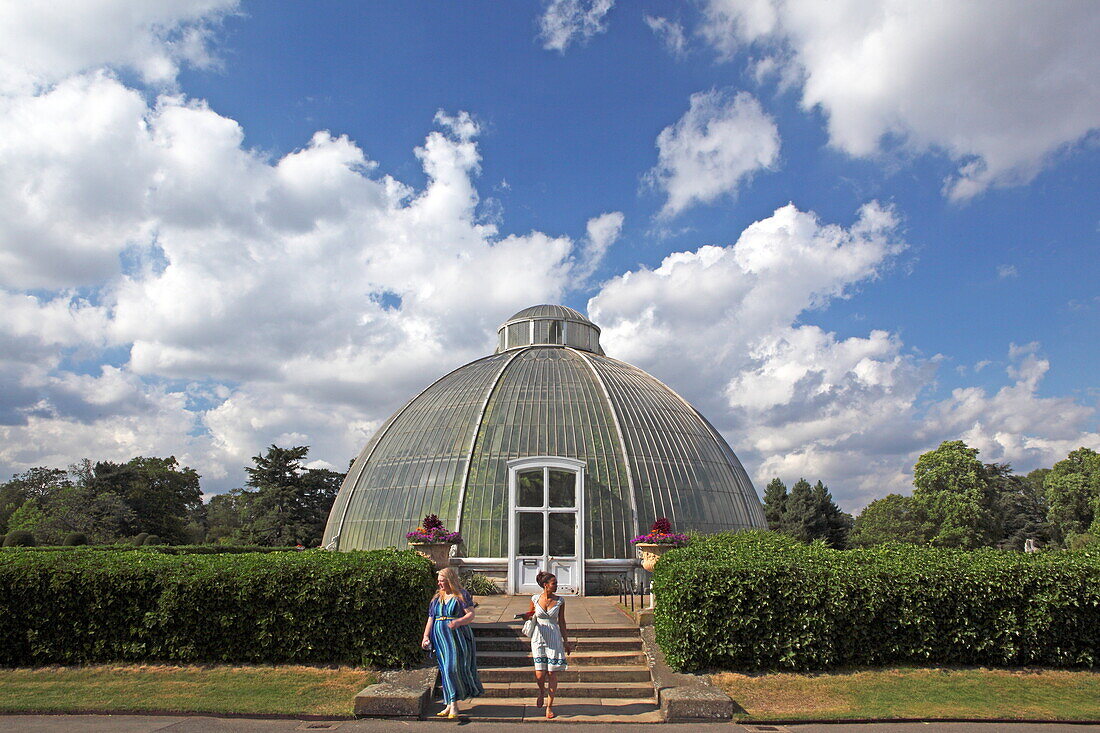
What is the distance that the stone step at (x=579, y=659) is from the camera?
11.4 m

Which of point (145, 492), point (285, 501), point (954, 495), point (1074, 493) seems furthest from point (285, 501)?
point (1074, 493)

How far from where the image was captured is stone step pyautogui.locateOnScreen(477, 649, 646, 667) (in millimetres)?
11391

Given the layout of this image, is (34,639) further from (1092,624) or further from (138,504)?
(138,504)

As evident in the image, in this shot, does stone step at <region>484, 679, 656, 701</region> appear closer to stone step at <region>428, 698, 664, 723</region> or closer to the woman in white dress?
stone step at <region>428, 698, 664, 723</region>

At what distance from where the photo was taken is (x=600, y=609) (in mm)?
15523

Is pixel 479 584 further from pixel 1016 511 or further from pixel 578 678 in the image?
pixel 1016 511

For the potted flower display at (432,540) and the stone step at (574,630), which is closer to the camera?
the stone step at (574,630)

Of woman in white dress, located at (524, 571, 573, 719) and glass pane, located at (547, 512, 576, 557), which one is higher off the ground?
glass pane, located at (547, 512, 576, 557)

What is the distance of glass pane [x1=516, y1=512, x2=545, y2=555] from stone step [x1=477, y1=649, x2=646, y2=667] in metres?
7.92

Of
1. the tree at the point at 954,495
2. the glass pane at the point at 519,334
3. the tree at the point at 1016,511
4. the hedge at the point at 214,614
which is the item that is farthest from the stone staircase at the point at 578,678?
the tree at the point at 1016,511

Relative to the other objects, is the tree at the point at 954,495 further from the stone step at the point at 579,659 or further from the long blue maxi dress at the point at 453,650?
the long blue maxi dress at the point at 453,650

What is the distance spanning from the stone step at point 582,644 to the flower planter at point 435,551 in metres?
4.97

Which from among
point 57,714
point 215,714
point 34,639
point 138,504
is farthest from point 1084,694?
point 138,504

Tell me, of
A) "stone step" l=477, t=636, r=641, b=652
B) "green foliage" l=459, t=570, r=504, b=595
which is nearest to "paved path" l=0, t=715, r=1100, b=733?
"stone step" l=477, t=636, r=641, b=652
